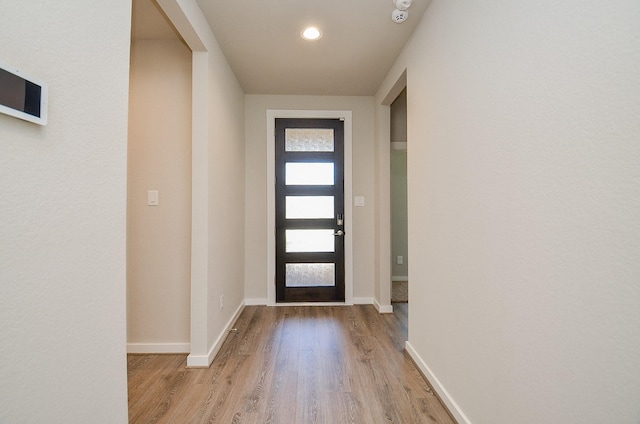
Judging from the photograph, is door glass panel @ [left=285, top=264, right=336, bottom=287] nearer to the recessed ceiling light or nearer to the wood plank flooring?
the wood plank flooring

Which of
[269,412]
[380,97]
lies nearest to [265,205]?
[380,97]

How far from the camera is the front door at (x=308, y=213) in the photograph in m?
3.54

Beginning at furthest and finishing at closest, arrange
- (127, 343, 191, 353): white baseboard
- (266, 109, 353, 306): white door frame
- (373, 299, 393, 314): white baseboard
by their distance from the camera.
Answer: (266, 109, 353, 306): white door frame
(373, 299, 393, 314): white baseboard
(127, 343, 191, 353): white baseboard

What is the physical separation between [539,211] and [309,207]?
8.93 ft

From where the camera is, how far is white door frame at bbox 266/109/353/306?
3516 mm

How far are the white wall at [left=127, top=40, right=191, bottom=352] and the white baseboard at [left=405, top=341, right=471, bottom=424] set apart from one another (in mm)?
1852

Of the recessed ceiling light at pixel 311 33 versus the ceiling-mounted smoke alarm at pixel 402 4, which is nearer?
the ceiling-mounted smoke alarm at pixel 402 4

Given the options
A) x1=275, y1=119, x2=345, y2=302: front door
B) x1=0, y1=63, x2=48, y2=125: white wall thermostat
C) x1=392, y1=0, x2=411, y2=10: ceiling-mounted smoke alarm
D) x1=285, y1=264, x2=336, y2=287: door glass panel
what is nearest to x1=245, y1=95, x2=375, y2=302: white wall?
x1=275, y1=119, x2=345, y2=302: front door

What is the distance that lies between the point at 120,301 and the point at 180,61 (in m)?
2.00

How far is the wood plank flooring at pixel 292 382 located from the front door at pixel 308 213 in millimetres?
787

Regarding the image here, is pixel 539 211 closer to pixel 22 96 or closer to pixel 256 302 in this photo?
pixel 22 96

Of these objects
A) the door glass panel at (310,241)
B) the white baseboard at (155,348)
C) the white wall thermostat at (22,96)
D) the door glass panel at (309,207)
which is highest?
the white wall thermostat at (22,96)

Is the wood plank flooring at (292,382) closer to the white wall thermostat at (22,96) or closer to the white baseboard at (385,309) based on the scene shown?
the white baseboard at (385,309)

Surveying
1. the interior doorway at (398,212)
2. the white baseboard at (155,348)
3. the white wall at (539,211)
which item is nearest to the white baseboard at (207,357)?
the white baseboard at (155,348)
